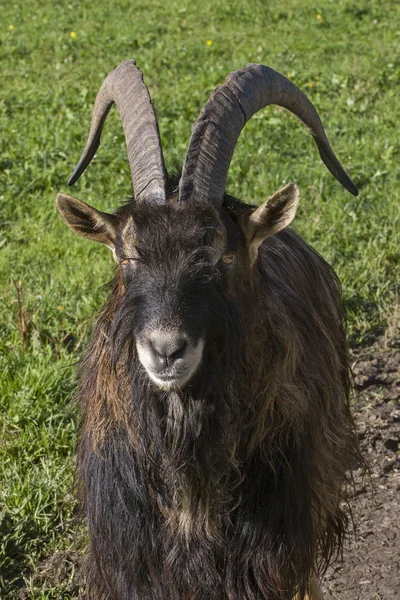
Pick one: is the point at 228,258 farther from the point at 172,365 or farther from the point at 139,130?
the point at 139,130

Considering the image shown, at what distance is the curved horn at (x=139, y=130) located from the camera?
3322 millimetres

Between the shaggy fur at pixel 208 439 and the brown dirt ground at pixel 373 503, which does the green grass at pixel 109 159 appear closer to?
the brown dirt ground at pixel 373 503

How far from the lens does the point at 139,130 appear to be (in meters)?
3.48

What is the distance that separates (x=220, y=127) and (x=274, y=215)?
36 centimetres

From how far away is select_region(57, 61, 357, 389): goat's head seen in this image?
2988 millimetres

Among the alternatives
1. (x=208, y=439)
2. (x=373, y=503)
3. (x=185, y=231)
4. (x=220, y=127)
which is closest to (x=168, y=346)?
(x=185, y=231)

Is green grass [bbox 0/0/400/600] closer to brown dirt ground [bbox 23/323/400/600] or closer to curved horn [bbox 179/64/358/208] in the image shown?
brown dirt ground [bbox 23/323/400/600]

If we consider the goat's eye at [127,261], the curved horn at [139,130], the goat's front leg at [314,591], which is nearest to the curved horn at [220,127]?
the curved horn at [139,130]

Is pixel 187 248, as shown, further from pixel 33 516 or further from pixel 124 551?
pixel 33 516

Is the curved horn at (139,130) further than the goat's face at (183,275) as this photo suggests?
Yes

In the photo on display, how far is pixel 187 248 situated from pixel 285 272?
0.91 meters

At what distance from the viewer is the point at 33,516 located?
458 centimetres

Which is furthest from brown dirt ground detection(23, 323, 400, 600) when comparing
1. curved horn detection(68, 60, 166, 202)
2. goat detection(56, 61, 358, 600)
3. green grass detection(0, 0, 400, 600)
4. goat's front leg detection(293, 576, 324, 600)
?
curved horn detection(68, 60, 166, 202)

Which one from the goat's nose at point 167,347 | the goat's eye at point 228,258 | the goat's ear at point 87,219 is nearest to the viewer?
the goat's nose at point 167,347
